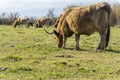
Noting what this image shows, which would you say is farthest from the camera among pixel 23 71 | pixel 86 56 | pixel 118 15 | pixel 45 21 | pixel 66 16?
pixel 45 21

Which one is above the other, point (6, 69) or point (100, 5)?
point (100, 5)

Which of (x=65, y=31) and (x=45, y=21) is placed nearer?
(x=65, y=31)

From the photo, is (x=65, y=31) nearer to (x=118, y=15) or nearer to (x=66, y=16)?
(x=66, y=16)

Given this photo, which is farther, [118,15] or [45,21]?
[45,21]

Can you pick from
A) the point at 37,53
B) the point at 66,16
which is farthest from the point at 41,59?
the point at 66,16

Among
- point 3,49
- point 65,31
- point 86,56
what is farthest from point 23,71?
point 65,31

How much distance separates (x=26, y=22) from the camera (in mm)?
58562

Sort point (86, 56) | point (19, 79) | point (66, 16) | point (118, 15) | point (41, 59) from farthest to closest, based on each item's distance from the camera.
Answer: point (118, 15) → point (66, 16) → point (86, 56) → point (41, 59) → point (19, 79)

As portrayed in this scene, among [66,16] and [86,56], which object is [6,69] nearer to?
[86,56]

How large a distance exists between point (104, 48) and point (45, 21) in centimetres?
4056

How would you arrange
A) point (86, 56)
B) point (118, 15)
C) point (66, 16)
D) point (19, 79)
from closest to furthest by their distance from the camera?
point (19, 79) < point (86, 56) < point (66, 16) < point (118, 15)

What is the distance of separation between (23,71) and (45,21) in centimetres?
4699

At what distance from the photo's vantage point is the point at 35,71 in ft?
37.9

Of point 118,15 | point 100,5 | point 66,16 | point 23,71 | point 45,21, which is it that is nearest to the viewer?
point 23,71
